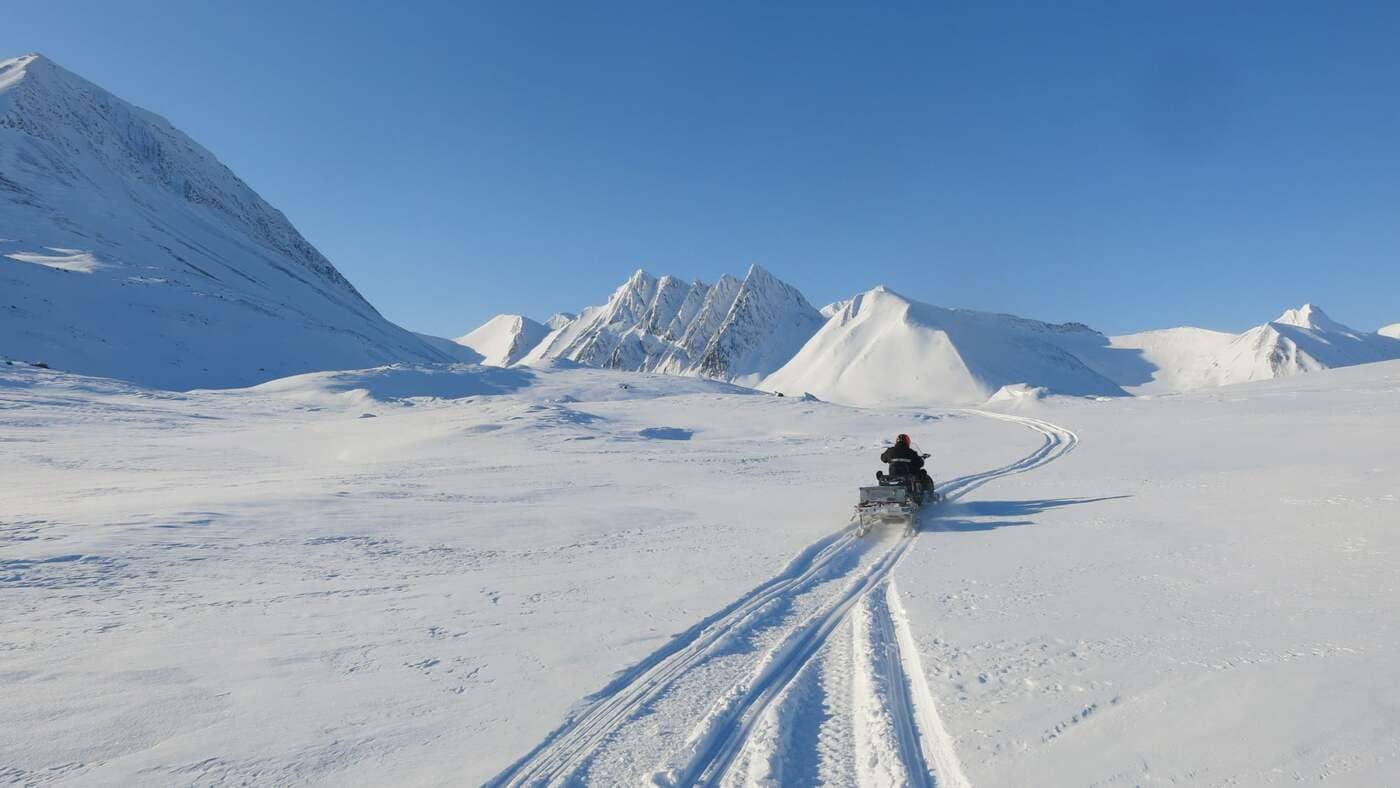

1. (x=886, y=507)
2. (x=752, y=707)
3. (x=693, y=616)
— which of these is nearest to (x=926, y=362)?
(x=886, y=507)

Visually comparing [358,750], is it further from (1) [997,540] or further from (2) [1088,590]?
(1) [997,540]

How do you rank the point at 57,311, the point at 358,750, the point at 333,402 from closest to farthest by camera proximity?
the point at 358,750, the point at 333,402, the point at 57,311

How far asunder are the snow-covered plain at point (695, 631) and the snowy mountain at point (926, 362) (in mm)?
118933

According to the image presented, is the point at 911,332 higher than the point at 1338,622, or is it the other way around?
the point at 911,332

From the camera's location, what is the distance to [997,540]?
41.6 ft

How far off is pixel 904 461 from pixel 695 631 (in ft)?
29.6

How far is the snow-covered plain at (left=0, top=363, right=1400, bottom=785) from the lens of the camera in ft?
16.1

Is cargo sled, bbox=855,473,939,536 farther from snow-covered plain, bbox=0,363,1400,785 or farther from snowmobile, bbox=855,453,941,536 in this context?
snow-covered plain, bbox=0,363,1400,785

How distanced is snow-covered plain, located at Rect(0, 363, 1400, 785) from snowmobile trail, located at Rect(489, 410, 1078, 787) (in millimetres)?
32

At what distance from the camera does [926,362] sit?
14725 centimetres

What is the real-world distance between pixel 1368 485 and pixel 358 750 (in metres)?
17.2

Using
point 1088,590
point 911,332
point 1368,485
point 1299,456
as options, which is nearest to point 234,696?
point 1088,590

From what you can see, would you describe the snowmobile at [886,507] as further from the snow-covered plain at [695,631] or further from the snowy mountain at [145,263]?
the snowy mountain at [145,263]

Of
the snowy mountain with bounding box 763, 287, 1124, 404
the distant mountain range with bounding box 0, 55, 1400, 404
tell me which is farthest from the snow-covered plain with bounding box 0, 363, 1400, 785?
the snowy mountain with bounding box 763, 287, 1124, 404
